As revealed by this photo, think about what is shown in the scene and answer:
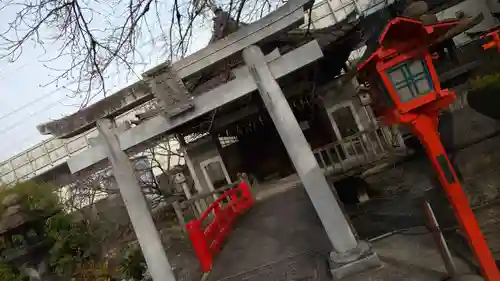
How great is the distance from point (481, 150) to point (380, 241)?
5.20m

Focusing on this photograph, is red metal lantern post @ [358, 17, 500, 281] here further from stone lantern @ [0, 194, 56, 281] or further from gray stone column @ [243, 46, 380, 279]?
stone lantern @ [0, 194, 56, 281]

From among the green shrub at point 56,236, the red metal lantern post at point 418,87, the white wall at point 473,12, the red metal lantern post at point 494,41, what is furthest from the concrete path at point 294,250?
the white wall at point 473,12

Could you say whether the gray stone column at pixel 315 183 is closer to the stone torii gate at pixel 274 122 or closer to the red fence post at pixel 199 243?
the stone torii gate at pixel 274 122

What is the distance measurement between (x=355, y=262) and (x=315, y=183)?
113 cm

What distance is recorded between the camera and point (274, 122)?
6012mm

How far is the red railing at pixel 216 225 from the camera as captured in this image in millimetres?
8602

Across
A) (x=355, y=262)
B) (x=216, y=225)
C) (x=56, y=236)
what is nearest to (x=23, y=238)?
(x=56, y=236)

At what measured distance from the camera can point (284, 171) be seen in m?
16.6

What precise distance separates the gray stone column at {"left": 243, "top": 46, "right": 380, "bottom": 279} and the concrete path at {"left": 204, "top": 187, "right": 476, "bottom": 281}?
0.23 metres

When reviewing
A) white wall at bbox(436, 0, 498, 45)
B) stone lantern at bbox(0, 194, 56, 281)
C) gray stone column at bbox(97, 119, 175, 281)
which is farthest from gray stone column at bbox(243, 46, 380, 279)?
white wall at bbox(436, 0, 498, 45)

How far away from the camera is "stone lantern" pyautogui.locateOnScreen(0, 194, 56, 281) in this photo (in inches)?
364

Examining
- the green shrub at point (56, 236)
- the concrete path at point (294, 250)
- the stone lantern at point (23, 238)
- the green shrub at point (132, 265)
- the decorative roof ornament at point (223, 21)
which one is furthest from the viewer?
the green shrub at point (132, 265)

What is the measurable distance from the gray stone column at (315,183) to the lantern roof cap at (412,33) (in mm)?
1571

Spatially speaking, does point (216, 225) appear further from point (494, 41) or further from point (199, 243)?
point (494, 41)
